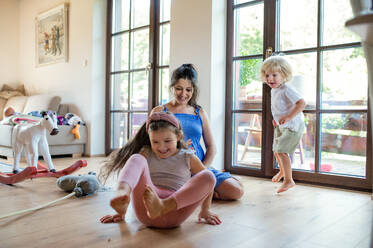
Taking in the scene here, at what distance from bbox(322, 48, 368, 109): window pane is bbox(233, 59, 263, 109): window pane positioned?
0.55 metres

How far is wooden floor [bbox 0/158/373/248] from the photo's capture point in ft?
4.15

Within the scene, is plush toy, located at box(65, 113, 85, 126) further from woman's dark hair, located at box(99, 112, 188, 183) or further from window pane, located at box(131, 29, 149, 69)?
woman's dark hair, located at box(99, 112, 188, 183)

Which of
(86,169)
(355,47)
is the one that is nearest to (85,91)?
(86,169)

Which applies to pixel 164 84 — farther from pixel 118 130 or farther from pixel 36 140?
pixel 36 140

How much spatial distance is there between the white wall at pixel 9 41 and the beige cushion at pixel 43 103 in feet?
4.46

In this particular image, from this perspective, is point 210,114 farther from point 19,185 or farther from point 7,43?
point 7,43

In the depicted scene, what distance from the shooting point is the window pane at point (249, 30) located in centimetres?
286

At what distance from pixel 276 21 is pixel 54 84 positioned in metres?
3.43

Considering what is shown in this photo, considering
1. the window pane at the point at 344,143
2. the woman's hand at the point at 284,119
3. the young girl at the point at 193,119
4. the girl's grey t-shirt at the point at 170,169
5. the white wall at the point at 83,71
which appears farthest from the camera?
the white wall at the point at 83,71

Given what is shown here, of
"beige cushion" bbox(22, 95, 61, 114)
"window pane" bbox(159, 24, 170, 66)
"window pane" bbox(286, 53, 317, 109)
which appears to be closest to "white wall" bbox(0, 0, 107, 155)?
"beige cushion" bbox(22, 95, 61, 114)

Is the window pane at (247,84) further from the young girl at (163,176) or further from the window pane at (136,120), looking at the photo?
the young girl at (163,176)

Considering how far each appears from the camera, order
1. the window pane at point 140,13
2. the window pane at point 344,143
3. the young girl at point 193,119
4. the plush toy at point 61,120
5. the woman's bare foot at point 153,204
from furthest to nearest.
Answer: the plush toy at point 61,120 < the window pane at point 140,13 < the window pane at point 344,143 < the young girl at point 193,119 < the woman's bare foot at point 153,204

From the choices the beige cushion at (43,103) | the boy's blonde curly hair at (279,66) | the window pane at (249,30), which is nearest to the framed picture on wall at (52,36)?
the beige cushion at (43,103)

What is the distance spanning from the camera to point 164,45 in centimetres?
363
